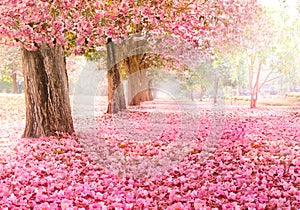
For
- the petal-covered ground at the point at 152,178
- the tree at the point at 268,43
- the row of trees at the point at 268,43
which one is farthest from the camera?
the tree at the point at 268,43

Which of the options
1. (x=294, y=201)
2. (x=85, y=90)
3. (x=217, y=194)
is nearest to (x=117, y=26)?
(x=217, y=194)

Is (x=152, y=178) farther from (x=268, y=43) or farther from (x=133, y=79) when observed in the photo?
(x=268, y=43)

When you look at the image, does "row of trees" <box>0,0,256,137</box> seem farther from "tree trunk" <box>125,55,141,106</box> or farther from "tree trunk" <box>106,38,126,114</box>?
"tree trunk" <box>125,55,141,106</box>

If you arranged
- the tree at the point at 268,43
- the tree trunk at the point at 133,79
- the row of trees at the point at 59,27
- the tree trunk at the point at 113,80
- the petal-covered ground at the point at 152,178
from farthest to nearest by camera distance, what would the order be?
the tree trunk at the point at 133,79
the tree at the point at 268,43
the tree trunk at the point at 113,80
the row of trees at the point at 59,27
the petal-covered ground at the point at 152,178

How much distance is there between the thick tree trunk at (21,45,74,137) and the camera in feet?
37.6

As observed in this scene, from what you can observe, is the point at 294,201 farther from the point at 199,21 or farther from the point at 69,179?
the point at 199,21

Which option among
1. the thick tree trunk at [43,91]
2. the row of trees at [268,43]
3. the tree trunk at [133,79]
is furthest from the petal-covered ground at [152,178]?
the row of trees at [268,43]

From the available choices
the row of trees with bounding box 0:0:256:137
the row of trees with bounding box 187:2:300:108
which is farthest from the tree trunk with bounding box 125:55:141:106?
the row of trees with bounding box 0:0:256:137

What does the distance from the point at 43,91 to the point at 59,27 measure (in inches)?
97.5

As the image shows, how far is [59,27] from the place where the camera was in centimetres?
1009

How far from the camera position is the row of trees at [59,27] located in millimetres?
9898

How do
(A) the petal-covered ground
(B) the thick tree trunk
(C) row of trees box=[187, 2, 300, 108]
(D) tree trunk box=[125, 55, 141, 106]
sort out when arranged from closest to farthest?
(A) the petal-covered ground < (B) the thick tree trunk < (C) row of trees box=[187, 2, 300, 108] < (D) tree trunk box=[125, 55, 141, 106]

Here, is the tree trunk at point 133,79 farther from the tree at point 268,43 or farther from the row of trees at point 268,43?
the tree at point 268,43

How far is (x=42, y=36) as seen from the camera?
34.2 feet
